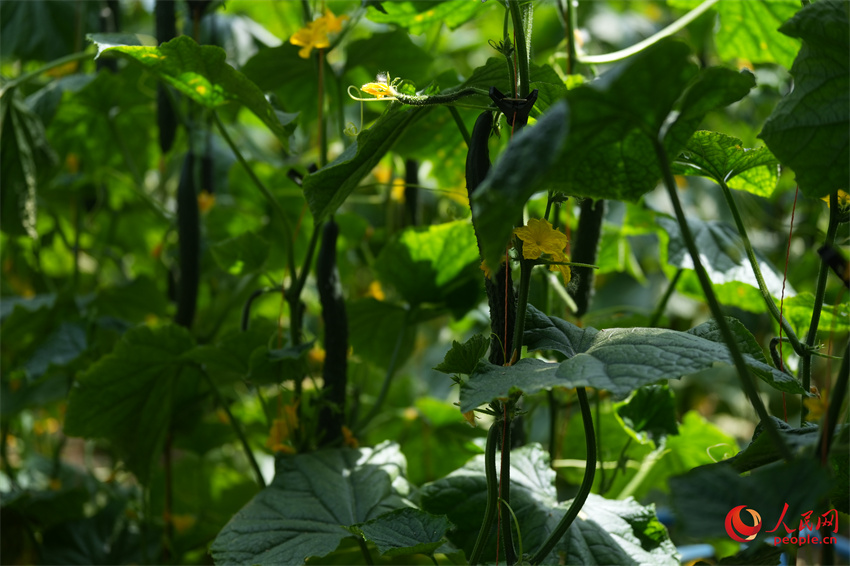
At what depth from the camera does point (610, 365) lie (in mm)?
480

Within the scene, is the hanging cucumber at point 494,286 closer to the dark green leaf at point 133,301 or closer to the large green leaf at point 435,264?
the large green leaf at point 435,264

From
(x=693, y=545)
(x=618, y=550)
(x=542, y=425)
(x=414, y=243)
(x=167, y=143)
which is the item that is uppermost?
(x=167, y=143)

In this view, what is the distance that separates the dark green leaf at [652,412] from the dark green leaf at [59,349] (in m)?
0.82

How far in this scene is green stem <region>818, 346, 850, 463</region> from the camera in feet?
1.49

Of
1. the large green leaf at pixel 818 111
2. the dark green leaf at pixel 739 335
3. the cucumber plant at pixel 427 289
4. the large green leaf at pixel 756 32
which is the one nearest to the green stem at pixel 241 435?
the cucumber plant at pixel 427 289

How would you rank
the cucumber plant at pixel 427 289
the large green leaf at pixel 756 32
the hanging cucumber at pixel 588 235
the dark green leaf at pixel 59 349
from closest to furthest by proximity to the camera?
the cucumber plant at pixel 427 289, the hanging cucumber at pixel 588 235, the large green leaf at pixel 756 32, the dark green leaf at pixel 59 349

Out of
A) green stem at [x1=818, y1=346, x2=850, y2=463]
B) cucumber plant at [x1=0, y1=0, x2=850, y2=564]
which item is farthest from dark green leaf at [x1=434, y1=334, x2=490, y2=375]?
green stem at [x1=818, y1=346, x2=850, y2=463]

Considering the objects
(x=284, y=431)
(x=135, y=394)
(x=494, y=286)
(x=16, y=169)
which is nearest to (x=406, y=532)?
(x=494, y=286)

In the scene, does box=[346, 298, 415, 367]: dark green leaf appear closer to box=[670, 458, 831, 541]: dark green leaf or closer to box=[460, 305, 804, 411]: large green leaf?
box=[460, 305, 804, 411]: large green leaf

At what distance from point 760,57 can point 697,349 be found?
0.69 meters

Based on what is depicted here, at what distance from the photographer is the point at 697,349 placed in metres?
0.48

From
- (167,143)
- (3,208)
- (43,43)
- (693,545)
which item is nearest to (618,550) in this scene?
(693,545)

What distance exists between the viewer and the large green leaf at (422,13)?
0.89 metres

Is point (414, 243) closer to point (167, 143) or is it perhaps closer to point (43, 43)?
point (167, 143)
